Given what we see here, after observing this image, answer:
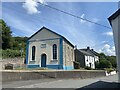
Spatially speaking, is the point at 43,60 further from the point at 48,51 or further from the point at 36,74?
the point at 36,74

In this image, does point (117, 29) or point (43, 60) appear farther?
point (43, 60)

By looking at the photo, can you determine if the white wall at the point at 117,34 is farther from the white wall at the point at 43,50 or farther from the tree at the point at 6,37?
the tree at the point at 6,37

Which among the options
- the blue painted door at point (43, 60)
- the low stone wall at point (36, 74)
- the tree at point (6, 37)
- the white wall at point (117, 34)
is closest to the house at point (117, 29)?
the white wall at point (117, 34)

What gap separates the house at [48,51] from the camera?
33.1 metres

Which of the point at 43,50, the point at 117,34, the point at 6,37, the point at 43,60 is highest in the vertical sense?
the point at 6,37

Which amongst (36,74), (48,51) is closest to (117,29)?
(36,74)

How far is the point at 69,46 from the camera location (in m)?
36.2

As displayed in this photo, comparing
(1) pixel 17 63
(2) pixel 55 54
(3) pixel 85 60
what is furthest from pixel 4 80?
(3) pixel 85 60

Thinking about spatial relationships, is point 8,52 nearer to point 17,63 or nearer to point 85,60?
point 17,63

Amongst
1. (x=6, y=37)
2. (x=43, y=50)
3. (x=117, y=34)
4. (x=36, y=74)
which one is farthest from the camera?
(x=6, y=37)

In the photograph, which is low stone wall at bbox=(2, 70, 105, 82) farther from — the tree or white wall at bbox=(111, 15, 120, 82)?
the tree

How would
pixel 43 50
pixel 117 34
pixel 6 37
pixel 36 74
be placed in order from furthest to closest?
pixel 6 37
pixel 43 50
pixel 36 74
pixel 117 34

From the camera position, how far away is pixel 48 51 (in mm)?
34281

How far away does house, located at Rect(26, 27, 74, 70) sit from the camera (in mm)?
33094
